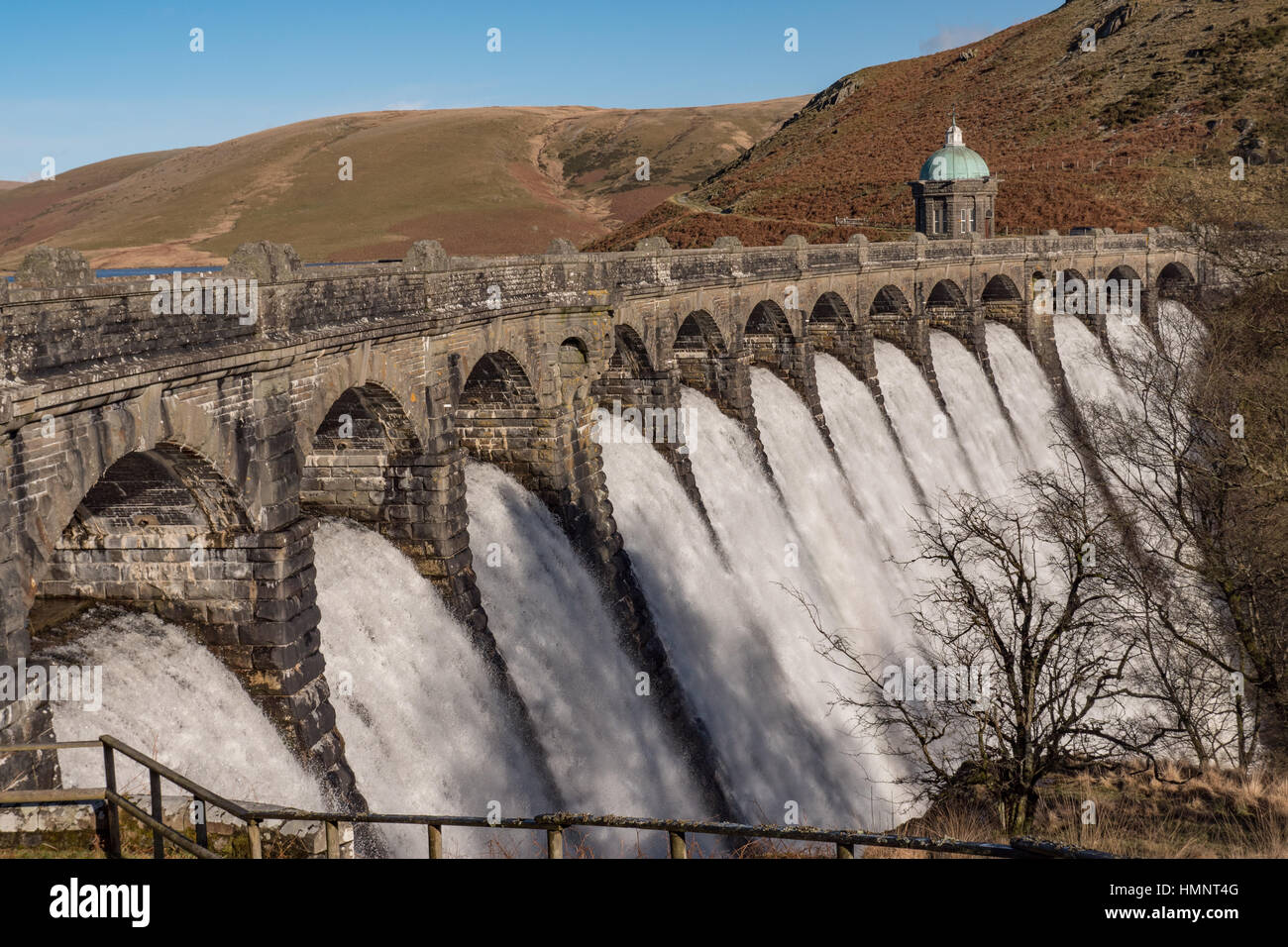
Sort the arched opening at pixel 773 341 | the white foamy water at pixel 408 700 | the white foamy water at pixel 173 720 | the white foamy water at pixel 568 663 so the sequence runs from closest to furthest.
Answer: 1. the white foamy water at pixel 173 720
2. the white foamy water at pixel 408 700
3. the white foamy water at pixel 568 663
4. the arched opening at pixel 773 341

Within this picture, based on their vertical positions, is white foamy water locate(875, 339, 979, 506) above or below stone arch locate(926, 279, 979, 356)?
below

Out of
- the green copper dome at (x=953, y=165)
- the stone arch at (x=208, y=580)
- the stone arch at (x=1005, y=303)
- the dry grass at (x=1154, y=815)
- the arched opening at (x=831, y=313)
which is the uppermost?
the green copper dome at (x=953, y=165)

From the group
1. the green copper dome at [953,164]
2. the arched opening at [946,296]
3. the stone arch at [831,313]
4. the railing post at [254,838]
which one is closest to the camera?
the railing post at [254,838]

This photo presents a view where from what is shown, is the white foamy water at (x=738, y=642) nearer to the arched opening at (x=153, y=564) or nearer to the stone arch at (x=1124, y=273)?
the arched opening at (x=153, y=564)

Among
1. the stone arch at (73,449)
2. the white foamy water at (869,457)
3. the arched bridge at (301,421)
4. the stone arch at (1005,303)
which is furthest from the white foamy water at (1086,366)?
the stone arch at (73,449)

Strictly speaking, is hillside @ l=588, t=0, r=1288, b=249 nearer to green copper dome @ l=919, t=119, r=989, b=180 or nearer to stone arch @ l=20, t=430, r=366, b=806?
green copper dome @ l=919, t=119, r=989, b=180

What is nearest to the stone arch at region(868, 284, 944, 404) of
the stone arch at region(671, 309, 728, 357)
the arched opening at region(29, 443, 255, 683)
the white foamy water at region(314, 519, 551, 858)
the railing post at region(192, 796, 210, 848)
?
the stone arch at region(671, 309, 728, 357)
